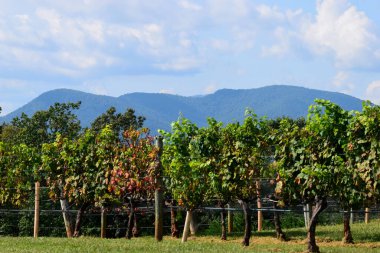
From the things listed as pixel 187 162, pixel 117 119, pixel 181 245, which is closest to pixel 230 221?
pixel 187 162

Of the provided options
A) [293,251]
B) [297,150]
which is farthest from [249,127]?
[293,251]

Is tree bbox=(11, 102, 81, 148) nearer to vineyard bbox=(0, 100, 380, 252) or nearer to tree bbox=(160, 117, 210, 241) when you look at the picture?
vineyard bbox=(0, 100, 380, 252)

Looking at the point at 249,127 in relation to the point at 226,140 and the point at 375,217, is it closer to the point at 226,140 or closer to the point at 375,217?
the point at 226,140

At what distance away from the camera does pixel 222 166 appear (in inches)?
610

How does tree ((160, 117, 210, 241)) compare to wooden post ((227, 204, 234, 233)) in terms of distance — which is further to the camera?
wooden post ((227, 204, 234, 233))

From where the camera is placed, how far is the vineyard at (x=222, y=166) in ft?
43.1

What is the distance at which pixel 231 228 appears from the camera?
23203 millimetres

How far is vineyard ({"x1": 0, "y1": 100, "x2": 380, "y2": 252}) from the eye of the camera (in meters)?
13.1

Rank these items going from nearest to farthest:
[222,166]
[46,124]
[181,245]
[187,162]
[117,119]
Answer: [181,245], [222,166], [187,162], [46,124], [117,119]

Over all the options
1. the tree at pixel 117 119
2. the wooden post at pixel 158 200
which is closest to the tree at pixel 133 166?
the wooden post at pixel 158 200

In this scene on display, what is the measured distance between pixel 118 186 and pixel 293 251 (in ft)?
18.8

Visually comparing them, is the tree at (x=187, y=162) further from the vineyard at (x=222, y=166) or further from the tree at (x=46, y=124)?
the tree at (x=46, y=124)

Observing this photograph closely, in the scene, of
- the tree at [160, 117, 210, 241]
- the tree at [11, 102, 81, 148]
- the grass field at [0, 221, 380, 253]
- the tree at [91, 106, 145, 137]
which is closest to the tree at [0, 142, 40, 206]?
the grass field at [0, 221, 380, 253]

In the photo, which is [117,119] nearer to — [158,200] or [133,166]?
[133,166]
